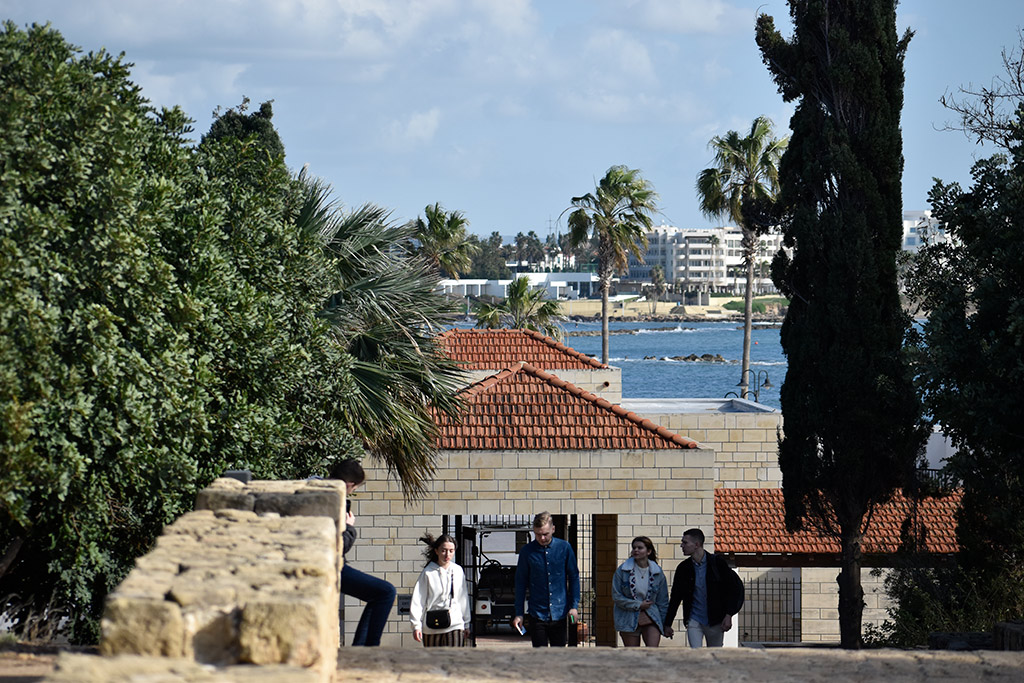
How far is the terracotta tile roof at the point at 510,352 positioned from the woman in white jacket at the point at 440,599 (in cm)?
1684

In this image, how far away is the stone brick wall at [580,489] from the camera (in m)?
17.2

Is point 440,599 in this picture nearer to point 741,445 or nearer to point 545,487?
point 545,487

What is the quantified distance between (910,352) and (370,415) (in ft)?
21.0

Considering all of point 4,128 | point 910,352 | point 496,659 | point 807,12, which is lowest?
point 496,659

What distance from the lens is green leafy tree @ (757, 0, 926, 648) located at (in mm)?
17391

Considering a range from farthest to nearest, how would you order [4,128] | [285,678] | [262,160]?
[262,160] → [4,128] → [285,678]

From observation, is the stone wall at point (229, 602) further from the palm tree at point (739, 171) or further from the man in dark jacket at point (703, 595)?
the palm tree at point (739, 171)

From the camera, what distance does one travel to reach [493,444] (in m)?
17.7

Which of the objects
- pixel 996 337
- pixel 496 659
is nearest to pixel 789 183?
pixel 996 337

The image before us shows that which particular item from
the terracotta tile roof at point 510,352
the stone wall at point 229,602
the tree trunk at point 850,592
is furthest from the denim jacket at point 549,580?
the terracotta tile roof at point 510,352

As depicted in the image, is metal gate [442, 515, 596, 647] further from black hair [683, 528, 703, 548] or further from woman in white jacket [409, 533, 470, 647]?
black hair [683, 528, 703, 548]

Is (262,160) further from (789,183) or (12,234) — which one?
(789,183)

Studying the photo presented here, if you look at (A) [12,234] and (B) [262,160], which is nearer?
(A) [12,234]

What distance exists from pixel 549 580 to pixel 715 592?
62.4 inches
